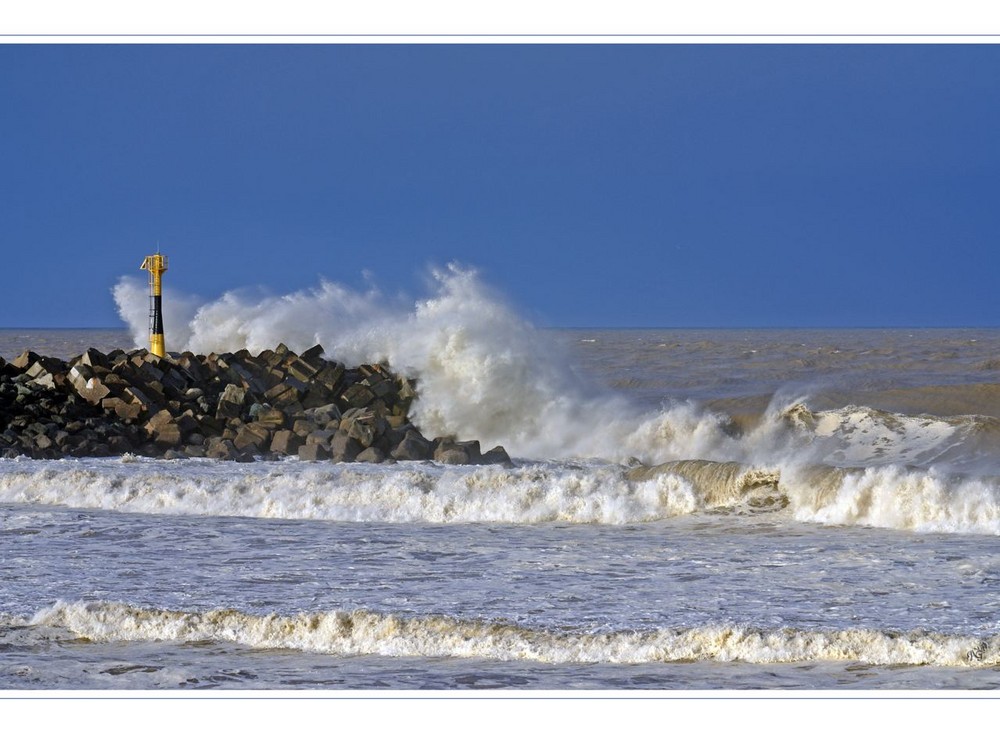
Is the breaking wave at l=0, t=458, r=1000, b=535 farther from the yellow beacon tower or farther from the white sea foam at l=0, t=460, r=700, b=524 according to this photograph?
the yellow beacon tower

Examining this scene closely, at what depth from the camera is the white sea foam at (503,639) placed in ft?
18.4

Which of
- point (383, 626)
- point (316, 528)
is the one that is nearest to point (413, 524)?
point (316, 528)

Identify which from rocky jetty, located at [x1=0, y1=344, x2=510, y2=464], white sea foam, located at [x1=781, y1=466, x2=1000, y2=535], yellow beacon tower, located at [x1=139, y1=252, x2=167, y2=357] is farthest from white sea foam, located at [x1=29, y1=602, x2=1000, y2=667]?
yellow beacon tower, located at [x1=139, y1=252, x2=167, y2=357]

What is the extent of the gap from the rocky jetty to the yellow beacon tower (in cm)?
116

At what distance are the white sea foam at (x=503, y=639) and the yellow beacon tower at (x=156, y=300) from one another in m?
12.1

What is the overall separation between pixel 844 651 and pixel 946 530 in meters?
3.76

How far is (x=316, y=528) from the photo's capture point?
9391 mm

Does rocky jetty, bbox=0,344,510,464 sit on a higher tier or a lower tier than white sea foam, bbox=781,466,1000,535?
higher

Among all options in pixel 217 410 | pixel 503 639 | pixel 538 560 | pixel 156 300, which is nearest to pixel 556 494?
pixel 538 560

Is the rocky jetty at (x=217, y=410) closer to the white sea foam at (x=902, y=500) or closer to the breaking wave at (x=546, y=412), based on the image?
the breaking wave at (x=546, y=412)

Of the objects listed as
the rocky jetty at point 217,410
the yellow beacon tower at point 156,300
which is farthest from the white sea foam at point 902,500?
the yellow beacon tower at point 156,300

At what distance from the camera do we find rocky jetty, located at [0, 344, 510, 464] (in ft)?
42.7

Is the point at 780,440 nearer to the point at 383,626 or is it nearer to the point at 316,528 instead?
the point at 316,528

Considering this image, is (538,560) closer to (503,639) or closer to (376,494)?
(503,639)
